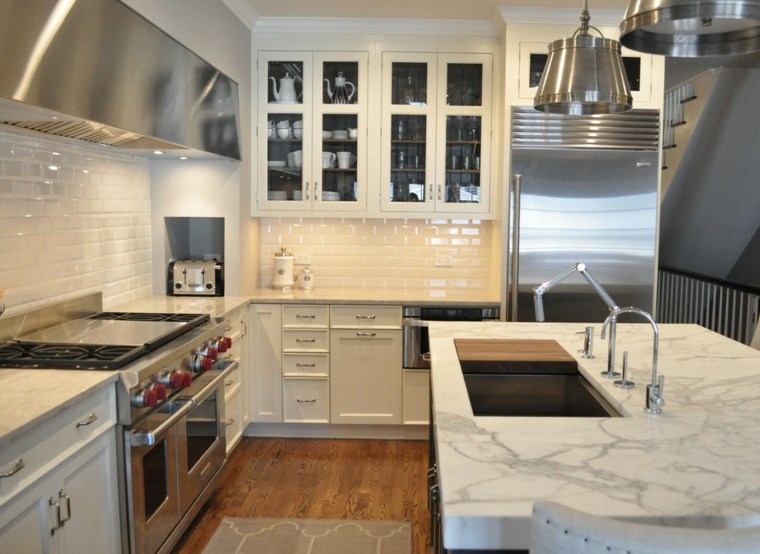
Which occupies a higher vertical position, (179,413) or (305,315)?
(305,315)

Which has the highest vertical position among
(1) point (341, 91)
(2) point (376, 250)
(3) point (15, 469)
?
(1) point (341, 91)

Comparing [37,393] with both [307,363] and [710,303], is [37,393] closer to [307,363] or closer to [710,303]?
[307,363]

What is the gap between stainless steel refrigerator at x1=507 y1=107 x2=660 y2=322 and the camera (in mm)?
4410

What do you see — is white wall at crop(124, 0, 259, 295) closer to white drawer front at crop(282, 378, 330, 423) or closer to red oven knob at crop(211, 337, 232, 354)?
white drawer front at crop(282, 378, 330, 423)

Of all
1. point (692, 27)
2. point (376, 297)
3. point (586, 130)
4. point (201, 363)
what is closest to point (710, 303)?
point (586, 130)

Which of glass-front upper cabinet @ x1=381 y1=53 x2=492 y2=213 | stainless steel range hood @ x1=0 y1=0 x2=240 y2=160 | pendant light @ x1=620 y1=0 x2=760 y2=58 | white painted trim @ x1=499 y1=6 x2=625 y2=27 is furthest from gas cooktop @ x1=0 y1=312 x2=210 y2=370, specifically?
white painted trim @ x1=499 y1=6 x2=625 y2=27

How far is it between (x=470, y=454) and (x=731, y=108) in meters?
4.97

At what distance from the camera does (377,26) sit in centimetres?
467

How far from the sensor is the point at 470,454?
167 centimetres

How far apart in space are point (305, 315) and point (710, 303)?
353cm

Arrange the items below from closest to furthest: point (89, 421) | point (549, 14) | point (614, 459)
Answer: point (614, 459), point (89, 421), point (549, 14)

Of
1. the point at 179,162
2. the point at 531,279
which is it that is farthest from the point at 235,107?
the point at 531,279

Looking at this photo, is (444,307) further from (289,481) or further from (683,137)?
(683,137)

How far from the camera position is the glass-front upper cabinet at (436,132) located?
4695 millimetres
